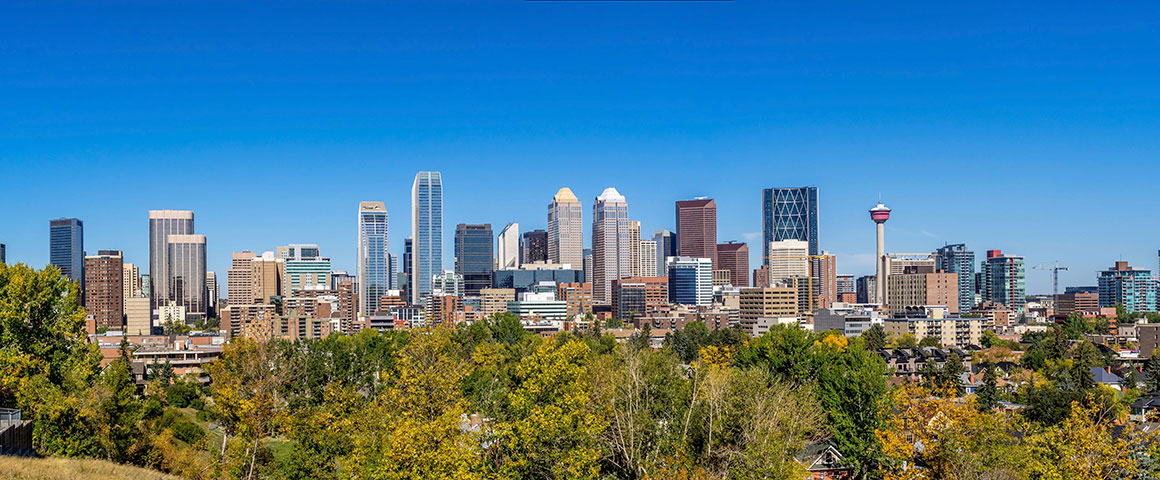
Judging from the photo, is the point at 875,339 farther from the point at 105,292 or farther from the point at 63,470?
the point at 105,292

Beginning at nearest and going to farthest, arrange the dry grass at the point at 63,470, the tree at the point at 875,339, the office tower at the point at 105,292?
the dry grass at the point at 63,470
the tree at the point at 875,339
the office tower at the point at 105,292

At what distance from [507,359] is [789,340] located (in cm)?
2359

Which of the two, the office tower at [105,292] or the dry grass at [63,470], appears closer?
the dry grass at [63,470]

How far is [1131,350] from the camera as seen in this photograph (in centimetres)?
10669

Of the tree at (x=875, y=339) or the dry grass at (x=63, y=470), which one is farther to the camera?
the tree at (x=875, y=339)

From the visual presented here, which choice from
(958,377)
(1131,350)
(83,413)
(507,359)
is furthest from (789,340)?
(1131,350)

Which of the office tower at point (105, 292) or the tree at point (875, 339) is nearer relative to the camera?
the tree at point (875, 339)

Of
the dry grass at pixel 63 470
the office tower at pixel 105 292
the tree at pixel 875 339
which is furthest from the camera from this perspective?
the office tower at pixel 105 292

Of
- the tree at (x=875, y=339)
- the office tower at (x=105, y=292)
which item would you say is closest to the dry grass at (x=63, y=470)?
the tree at (x=875, y=339)

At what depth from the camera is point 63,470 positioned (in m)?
23.5

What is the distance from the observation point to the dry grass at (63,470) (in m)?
21.6

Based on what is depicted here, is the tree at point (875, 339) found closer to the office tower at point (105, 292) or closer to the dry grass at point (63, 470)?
the dry grass at point (63, 470)

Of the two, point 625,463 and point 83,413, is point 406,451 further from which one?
point 83,413

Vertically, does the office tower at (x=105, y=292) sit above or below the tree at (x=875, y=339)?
above
